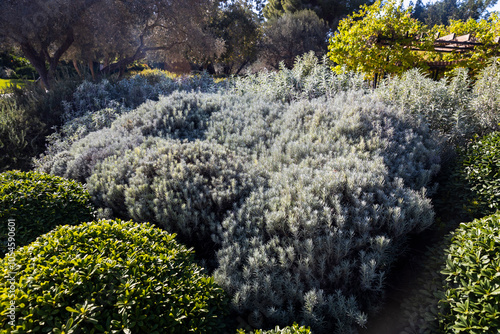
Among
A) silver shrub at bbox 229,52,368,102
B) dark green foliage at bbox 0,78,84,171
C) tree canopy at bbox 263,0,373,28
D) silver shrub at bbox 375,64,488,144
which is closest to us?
silver shrub at bbox 375,64,488,144

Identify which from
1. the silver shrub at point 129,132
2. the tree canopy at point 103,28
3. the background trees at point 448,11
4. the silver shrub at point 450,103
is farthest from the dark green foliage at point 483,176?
the background trees at point 448,11

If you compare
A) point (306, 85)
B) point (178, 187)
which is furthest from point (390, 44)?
point (178, 187)

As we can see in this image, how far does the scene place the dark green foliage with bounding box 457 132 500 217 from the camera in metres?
3.66

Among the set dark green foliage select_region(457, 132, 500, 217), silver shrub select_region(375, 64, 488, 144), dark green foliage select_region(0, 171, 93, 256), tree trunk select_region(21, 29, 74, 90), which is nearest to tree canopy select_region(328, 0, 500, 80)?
silver shrub select_region(375, 64, 488, 144)

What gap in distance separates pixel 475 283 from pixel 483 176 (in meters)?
2.13

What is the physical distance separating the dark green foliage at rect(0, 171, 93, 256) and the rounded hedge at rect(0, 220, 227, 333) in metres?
0.85

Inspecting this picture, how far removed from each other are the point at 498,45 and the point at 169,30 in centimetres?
1291

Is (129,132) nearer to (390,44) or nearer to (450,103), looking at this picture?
(450,103)

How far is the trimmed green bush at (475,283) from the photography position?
2141mm

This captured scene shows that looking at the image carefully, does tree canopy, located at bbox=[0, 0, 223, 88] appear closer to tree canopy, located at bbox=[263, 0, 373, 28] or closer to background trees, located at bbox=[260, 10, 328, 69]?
background trees, located at bbox=[260, 10, 328, 69]

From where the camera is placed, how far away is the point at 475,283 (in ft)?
7.46

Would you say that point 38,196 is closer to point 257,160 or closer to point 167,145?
point 167,145

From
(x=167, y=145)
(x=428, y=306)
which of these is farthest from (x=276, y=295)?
(x=167, y=145)

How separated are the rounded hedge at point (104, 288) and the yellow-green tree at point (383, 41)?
695 cm
